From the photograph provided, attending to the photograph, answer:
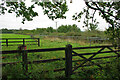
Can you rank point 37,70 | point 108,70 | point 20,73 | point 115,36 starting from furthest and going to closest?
point 115,36, point 108,70, point 37,70, point 20,73

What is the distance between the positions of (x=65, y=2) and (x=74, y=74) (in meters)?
4.01

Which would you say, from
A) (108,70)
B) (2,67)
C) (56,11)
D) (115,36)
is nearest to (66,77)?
(108,70)

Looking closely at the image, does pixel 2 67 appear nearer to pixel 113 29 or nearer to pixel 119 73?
pixel 119 73

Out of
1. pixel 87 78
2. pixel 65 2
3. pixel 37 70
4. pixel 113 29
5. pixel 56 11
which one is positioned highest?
pixel 65 2

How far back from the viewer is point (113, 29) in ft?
17.5

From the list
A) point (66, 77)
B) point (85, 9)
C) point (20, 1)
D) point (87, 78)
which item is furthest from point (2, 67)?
point (85, 9)

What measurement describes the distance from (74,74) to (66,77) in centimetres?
50

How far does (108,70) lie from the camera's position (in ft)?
14.8

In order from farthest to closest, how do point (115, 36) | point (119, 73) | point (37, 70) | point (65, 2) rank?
point (65, 2) < point (115, 36) < point (119, 73) < point (37, 70)

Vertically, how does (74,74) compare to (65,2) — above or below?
below

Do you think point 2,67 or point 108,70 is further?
point 108,70

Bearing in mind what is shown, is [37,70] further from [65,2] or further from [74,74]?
[65,2]

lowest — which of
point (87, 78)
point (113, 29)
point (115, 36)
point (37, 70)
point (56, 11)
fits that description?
point (87, 78)

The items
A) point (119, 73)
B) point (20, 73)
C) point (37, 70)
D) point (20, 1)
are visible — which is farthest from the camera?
point (20, 1)
